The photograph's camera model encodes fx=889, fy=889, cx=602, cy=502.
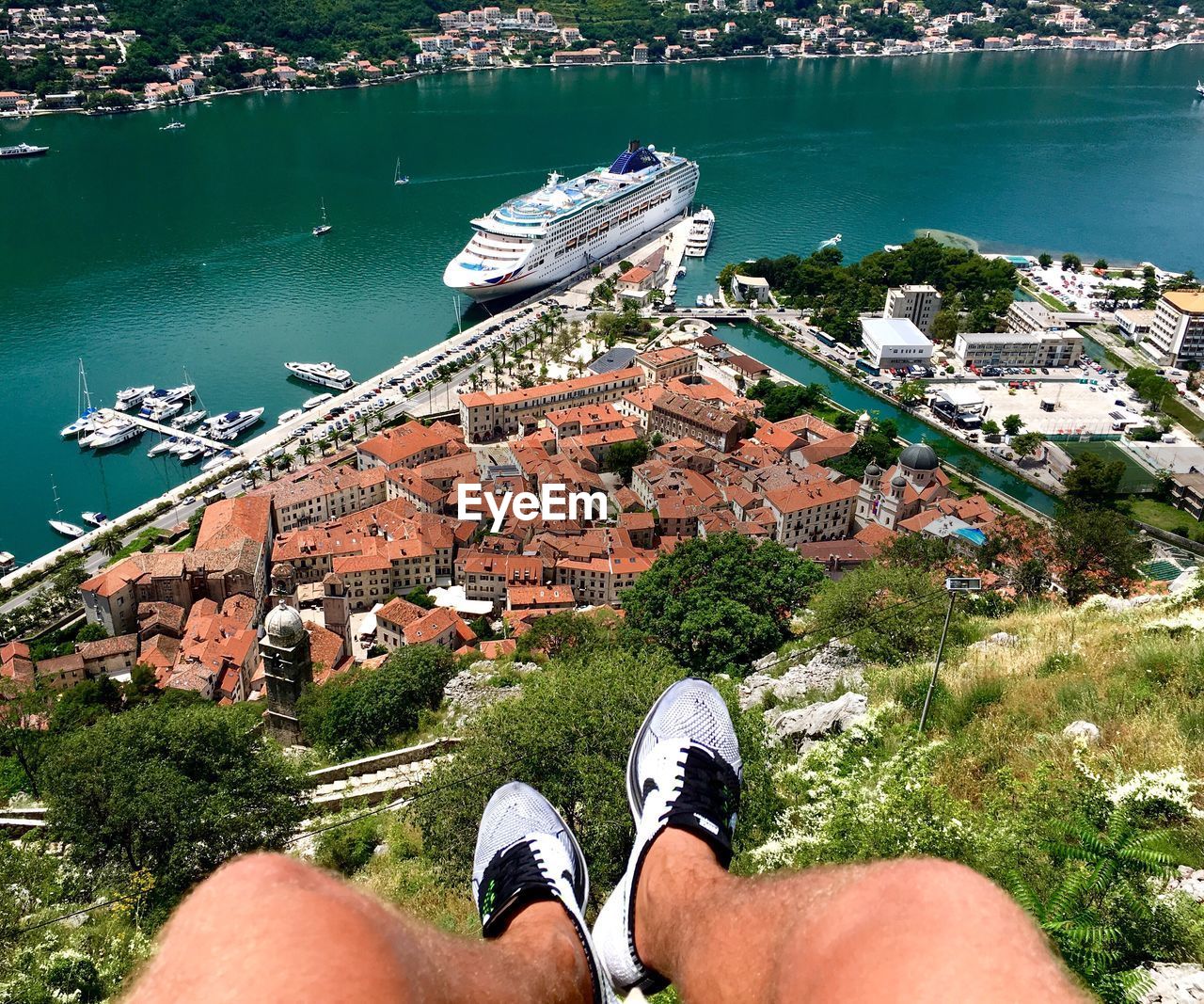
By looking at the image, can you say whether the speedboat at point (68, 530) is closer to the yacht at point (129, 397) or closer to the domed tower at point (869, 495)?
the yacht at point (129, 397)

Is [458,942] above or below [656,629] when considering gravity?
above

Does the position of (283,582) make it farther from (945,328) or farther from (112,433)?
(945,328)

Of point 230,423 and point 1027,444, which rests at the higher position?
point 1027,444

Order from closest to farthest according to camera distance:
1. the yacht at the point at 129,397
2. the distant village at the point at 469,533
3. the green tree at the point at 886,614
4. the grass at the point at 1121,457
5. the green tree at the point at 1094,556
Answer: the green tree at the point at 886,614, the green tree at the point at 1094,556, the distant village at the point at 469,533, the grass at the point at 1121,457, the yacht at the point at 129,397

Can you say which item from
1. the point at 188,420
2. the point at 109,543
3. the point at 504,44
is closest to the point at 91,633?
the point at 109,543

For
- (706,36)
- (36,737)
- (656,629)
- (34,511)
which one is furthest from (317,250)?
(706,36)

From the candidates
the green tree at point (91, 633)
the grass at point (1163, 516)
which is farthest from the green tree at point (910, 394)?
the green tree at point (91, 633)

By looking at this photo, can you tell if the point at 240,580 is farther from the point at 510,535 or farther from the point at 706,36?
the point at 706,36
